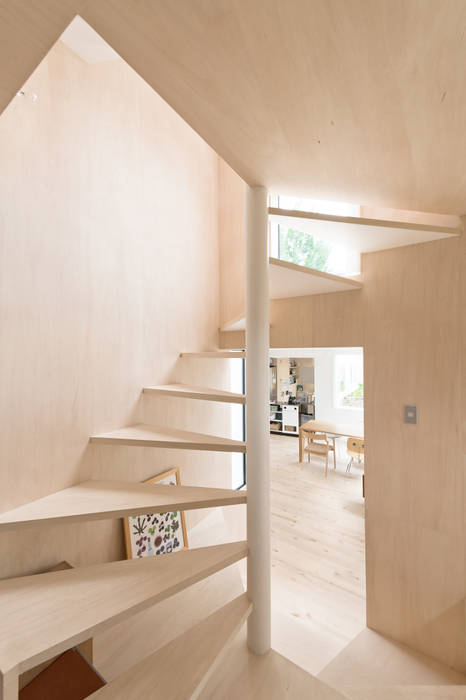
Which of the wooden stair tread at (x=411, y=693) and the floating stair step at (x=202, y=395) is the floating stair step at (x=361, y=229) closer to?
the floating stair step at (x=202, y=395)

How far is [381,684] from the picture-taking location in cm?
183

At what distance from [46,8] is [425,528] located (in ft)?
8.38

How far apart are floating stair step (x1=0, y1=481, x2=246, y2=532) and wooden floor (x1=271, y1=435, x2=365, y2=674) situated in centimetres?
140

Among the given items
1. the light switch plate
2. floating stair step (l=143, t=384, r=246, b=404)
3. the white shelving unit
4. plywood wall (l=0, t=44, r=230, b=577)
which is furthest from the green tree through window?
the white shelving unit

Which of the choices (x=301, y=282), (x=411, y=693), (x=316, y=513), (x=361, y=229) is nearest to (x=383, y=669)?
(x=411, y=693)

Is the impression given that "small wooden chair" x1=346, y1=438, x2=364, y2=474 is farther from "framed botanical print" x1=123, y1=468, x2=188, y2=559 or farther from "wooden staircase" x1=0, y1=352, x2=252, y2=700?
"wooden staircase" x1=0, y1=352, x2=252, y2=700

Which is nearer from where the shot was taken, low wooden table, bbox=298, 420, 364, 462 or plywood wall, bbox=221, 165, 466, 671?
plywood wall, bbox=221, 165, 466, 671

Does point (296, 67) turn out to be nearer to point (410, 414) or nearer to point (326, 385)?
point (410, 414)

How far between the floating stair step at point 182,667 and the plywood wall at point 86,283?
2.15ft

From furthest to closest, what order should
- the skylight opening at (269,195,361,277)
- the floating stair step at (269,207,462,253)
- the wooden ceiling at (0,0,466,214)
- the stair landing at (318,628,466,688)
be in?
1. the skylight opening at (269,195,361,277)
2. the stair landing at (318,628,466,688)
3. the floating stair step at (269,207,462,253)
4. the wooden ceiling at (0,0,466,214)

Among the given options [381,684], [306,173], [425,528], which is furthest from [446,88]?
[381,684]

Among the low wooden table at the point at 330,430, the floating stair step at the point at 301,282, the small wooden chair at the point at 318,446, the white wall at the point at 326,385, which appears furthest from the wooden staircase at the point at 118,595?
the white wall at the point at 326,385

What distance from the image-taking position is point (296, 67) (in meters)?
0.84

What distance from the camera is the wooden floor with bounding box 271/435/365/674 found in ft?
7.68
